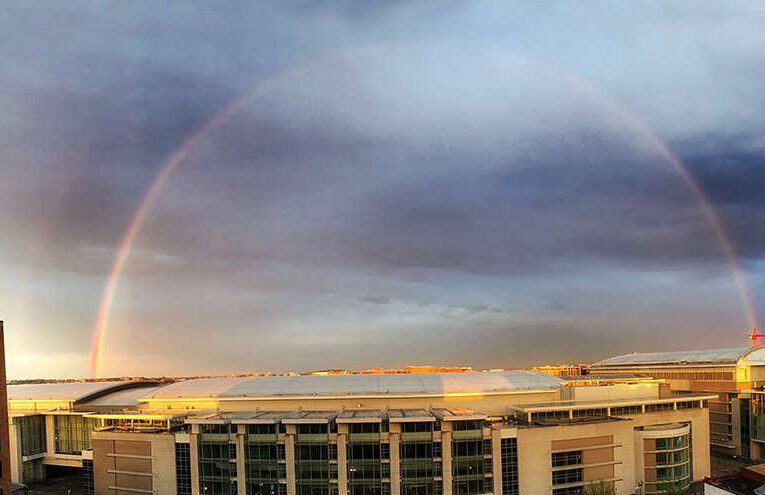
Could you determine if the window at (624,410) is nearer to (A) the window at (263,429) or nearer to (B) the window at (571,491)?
(B) the window at (571,491)

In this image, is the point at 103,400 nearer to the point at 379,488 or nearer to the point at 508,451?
the point at 379,488

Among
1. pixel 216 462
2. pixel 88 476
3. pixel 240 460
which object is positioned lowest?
pixel 88 476

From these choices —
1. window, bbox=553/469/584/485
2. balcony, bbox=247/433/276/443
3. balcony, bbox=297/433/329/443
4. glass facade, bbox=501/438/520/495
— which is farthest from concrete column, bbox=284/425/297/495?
window, bbox=553/469/584/485

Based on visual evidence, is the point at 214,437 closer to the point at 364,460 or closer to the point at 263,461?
the point at 263,461

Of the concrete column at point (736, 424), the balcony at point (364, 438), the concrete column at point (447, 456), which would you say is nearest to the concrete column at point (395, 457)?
the balcony at point (364, 438)

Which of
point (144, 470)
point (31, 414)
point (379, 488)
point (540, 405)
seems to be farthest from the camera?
point (31, 414)

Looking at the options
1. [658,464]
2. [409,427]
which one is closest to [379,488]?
[409,427]

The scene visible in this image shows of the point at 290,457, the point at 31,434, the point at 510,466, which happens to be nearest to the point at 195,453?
the point at 290,457
